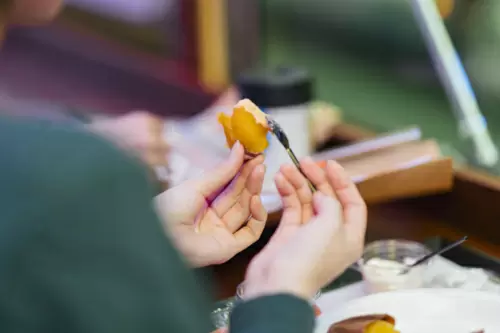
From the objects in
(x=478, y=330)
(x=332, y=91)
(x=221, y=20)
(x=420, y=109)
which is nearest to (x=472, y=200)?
(x=478, y=330)

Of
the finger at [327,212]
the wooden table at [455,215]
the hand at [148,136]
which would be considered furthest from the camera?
the hand at [148,136]

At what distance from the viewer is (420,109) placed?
6.82 feet

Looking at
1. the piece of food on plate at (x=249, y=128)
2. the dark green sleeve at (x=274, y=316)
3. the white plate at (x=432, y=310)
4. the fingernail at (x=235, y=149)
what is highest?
the piece of food on plate at (x=249, y=128)

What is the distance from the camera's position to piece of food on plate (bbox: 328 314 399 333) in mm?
819

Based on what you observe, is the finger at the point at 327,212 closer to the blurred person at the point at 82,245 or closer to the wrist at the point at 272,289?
the wrist at the point at 272,289

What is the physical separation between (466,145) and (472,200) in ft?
0.76

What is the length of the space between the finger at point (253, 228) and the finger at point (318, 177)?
0.08m

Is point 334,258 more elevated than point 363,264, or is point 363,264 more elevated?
point 334,258

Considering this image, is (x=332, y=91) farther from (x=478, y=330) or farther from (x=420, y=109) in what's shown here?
(x=478, y=330)

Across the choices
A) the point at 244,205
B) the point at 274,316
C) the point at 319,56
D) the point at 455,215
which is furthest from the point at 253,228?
the point at 319,56

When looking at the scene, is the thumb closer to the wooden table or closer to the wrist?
the wrist

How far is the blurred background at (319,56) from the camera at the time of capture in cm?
179

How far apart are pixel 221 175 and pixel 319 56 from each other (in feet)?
5.26

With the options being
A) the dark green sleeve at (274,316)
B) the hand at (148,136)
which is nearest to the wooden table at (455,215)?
the hand at (148,136)
